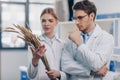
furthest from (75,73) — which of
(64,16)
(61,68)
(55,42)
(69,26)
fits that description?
(64,16)

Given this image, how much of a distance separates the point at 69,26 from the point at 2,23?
8.89 feet

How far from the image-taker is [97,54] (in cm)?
143

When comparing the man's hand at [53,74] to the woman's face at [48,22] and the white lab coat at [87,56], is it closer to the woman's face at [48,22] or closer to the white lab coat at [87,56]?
the white lab coat at [87,56]

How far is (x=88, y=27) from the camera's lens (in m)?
1.51

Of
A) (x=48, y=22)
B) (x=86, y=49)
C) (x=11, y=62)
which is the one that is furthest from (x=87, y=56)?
(x=11, y=62)

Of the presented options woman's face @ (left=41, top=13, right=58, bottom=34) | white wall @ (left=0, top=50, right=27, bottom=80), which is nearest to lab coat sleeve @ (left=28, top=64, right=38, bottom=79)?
woman's face @ (left=41, top=13, right=58, bottom=34)

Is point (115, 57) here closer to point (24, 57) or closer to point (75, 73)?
point (75, 73)

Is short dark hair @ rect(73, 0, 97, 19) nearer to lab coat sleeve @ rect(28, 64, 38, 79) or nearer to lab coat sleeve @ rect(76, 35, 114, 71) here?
lab coat sleeve @ rect(76, 35, 114, 71)

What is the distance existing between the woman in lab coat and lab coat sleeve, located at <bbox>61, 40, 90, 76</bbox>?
0.16 feet

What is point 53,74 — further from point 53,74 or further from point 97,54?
point 97,54

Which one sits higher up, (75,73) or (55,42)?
(55,42)

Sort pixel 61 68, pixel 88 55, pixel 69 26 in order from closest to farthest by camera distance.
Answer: pixel 88 55, pixel 61 68, pixel 69 26

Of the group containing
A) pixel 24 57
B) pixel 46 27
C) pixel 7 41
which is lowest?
pixel 24 57

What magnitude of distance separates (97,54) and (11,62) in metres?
4.23
